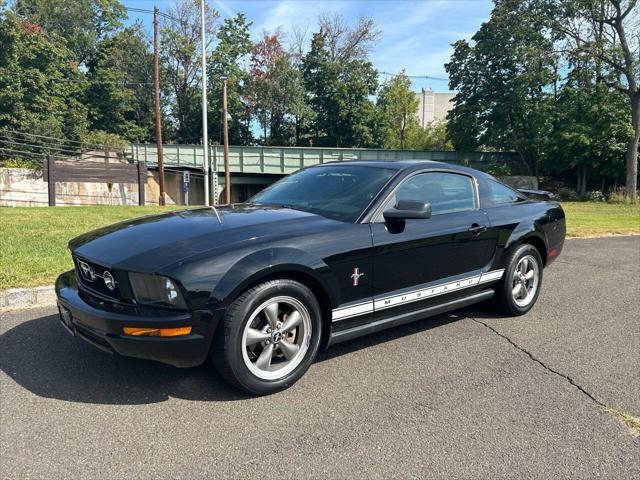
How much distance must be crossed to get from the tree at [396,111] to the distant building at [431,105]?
23823 millimetres

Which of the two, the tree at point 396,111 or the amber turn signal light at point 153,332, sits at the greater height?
the tree at point 396,111

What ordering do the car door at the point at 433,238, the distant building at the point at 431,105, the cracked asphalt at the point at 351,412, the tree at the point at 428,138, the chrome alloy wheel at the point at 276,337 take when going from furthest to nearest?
1. the distant building at the point at 431,105
2. the tree at the point at 428,138
3. the car door at the point at 433,238
4. the chrome alloy wheel at the point at 276,337
5. the cracked asphalt at the point at 351,412

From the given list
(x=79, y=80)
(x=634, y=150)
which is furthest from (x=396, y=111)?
(x=79, y=80)

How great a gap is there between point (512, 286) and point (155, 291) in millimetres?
3469

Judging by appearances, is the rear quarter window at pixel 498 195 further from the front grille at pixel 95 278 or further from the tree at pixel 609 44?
the tree at pixel 609 44

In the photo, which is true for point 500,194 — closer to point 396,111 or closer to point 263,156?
point 263,156

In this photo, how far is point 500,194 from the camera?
5.00 meters

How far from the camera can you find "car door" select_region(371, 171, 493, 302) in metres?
3.71

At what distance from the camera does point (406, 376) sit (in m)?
3.54

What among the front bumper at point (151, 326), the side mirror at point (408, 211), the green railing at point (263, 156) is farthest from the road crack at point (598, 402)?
the green railing at point (263, 156)

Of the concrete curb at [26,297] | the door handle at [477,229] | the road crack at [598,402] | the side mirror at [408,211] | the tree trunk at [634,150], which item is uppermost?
the tree trunk at [634,150]

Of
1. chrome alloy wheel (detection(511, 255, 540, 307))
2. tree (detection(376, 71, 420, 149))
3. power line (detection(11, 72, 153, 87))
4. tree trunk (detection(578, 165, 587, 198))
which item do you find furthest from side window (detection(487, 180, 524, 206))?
tree (detection(376, 71, 420, 149))

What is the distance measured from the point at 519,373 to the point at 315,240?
1.81 metres

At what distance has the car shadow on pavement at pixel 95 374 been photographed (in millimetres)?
3145
